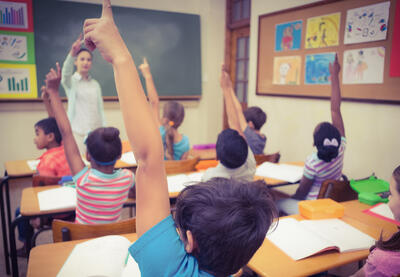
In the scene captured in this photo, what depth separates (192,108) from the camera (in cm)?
542

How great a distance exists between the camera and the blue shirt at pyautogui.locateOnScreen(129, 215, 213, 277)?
0.61 meters

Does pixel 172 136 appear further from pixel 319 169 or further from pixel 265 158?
pixel 319 169

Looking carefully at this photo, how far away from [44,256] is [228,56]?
4.60 meters

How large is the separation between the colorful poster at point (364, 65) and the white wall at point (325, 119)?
224 millimetres

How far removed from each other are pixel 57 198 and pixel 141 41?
352 centimetres

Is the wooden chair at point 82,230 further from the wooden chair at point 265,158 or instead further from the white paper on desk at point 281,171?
the wooden chair at point 265,158

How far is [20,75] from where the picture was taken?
13.4ft

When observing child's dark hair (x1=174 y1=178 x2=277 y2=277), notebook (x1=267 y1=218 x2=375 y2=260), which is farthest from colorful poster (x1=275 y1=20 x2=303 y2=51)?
child's dark hair (x1=174 y1=178 x2=277 y2=277)

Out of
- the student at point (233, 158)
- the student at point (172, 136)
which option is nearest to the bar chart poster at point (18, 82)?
the student at point (172, 136)

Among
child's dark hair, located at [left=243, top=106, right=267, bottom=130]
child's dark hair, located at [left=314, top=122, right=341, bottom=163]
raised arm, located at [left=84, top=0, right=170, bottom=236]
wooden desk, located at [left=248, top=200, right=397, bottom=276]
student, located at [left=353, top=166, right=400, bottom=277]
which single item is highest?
raised arm, located at [left=84, top=0, right=170, bottom=236]

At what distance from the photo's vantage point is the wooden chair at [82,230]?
1302 mm

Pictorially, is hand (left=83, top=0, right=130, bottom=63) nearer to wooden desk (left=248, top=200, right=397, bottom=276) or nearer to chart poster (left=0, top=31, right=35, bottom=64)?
wooden desk (left=248, top=200, right=397, bottom=276)

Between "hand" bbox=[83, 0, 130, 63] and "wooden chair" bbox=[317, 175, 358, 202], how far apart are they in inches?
68.0

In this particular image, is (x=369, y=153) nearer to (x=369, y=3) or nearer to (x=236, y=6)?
(x=369, y=3)
